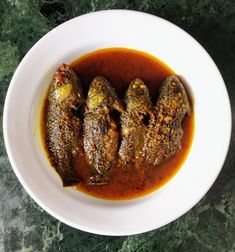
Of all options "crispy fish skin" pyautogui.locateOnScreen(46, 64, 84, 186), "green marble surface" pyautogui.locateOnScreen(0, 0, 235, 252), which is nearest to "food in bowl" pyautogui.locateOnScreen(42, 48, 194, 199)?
"crispy fish skin" pyautogui.locateOnScreen(46, 64, 84, 186)

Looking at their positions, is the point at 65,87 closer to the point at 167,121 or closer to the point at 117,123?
the point at 117,123

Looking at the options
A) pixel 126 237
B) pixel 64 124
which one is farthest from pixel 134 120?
pixel 126 237

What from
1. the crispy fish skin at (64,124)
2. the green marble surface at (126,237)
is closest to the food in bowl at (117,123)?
the crispy fish skin at (64,124)

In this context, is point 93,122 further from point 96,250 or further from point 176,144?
point 96,250

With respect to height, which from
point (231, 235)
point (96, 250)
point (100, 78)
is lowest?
point (96, 250)

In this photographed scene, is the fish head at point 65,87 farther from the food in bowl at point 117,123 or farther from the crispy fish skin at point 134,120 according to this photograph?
the crispy fish skin at point 134,120

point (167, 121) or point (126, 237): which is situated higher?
point (167, 121)

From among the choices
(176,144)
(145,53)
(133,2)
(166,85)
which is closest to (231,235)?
(176,144)
